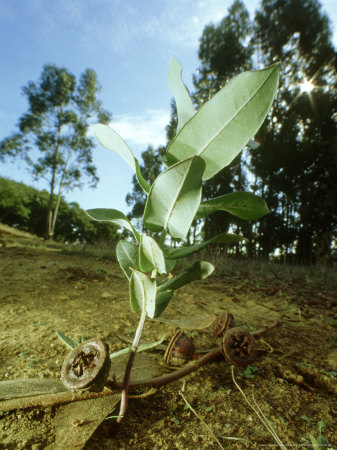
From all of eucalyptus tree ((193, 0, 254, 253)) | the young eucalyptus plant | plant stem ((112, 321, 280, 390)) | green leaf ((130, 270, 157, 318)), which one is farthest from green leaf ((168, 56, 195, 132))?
eucalyptus tree ((193, 0, 254, 253))

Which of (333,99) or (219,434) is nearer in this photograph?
(219,434)

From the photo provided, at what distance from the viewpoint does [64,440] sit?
583mm

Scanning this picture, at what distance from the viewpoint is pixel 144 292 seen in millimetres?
576

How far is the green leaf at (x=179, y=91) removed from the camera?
2.23 ft

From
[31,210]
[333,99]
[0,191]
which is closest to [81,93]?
[0,191]

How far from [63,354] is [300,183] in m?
11.3

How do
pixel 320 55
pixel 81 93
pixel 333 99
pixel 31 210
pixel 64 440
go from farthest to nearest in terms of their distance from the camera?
pixel 31 210 → pixel 81 93 → pixel 320 55 → pixel 333 99 → pixel 64 440

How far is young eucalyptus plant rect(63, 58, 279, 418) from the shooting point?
1.68 ft

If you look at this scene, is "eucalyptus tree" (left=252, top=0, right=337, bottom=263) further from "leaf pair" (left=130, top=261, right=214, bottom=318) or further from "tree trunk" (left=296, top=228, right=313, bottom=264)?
"leaf pair" (left=130, top=261, right=214, bottom=318)

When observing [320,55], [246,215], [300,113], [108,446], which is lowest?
[108,446]

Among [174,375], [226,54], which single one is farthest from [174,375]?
[226,54]

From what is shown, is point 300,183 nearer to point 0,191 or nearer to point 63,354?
point 63,354

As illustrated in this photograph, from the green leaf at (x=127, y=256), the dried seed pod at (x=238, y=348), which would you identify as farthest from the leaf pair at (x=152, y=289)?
the dried seed pod at (x=238, y=348)

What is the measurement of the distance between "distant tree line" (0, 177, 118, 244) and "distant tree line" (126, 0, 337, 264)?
27.7ft
